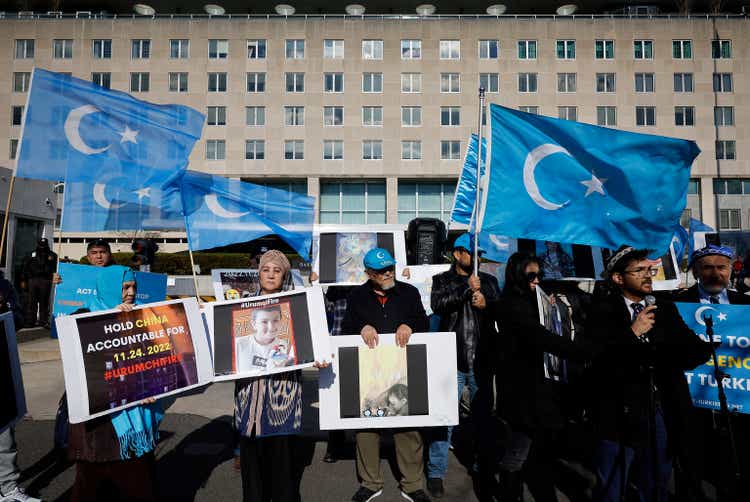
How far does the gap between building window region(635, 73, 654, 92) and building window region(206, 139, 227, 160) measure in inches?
1274

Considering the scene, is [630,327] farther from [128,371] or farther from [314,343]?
[128,371]

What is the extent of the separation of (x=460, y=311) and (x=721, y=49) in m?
46.8

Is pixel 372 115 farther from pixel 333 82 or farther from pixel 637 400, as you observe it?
pixel 637 400

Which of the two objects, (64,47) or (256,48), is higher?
(64,47)

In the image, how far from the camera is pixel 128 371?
3.45 m

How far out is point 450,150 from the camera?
39250 mm

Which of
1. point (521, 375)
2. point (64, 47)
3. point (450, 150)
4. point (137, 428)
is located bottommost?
point (137, 428)

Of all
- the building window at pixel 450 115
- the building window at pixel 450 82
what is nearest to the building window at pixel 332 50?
the building window at pixel 450 82

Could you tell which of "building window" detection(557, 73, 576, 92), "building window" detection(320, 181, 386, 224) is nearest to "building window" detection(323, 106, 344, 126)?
"building window" detection(320, 181, 386, 224)

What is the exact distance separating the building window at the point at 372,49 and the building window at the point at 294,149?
28.1 feet

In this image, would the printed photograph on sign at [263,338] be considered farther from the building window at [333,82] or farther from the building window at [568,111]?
the building window at [568,111]

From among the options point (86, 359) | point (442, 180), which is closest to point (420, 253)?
point (86, 359)

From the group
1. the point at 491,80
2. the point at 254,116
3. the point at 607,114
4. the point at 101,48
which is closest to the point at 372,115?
the point at 254,116

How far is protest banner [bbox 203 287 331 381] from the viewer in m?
3.65
